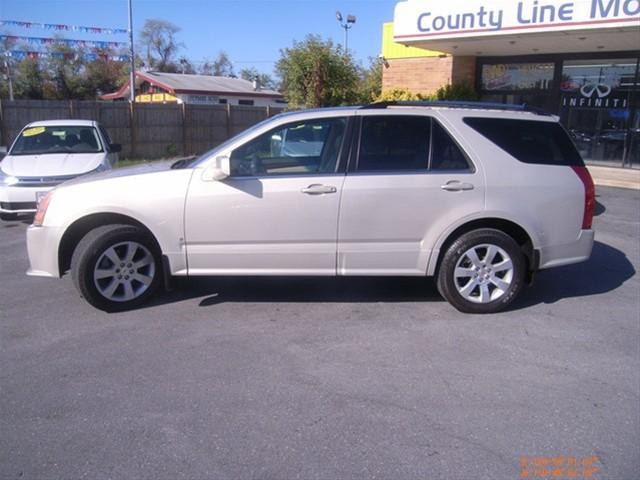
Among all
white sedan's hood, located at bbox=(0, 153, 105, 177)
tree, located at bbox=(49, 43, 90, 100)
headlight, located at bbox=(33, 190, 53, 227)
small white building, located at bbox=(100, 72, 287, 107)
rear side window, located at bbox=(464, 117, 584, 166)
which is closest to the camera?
headlight, located at bbox=(33, 190, 53, 227)

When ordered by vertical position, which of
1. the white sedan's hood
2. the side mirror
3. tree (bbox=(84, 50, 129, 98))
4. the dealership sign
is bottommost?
the white sedan's hood

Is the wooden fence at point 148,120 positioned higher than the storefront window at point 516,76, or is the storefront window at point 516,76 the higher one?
the storefront window at point 516,76

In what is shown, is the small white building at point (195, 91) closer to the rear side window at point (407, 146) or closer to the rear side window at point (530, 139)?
the rear side window at point (407, 146)

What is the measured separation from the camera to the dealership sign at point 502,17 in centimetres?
1197

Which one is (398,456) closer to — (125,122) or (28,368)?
(28,368)

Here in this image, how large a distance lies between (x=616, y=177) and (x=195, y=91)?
3721cm

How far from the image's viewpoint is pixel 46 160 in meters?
9.65

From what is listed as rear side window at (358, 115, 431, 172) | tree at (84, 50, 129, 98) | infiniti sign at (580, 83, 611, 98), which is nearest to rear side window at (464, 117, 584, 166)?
Result: rear side window at (358, 115, 431, 172)

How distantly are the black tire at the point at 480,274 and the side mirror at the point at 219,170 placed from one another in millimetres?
2069

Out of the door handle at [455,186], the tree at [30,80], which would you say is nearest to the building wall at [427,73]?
the door handle at [455,186]

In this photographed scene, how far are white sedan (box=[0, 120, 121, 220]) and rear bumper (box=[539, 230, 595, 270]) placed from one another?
22.1ft

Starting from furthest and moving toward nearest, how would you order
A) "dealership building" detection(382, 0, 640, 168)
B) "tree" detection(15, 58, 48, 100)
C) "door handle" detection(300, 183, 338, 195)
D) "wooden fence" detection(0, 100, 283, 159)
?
"tree" detection(15, 58, 48, 100)
"wooden fence" detection(0, 100, 283, 159)
"dealership building" detection(382, 0, 640, 168)
"door handle" detection(300, 183, 338, 195)

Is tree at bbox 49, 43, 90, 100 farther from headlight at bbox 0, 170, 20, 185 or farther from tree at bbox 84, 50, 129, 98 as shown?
headlight at bbox 0, 170, 20, 185

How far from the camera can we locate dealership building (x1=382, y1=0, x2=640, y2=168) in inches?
505
